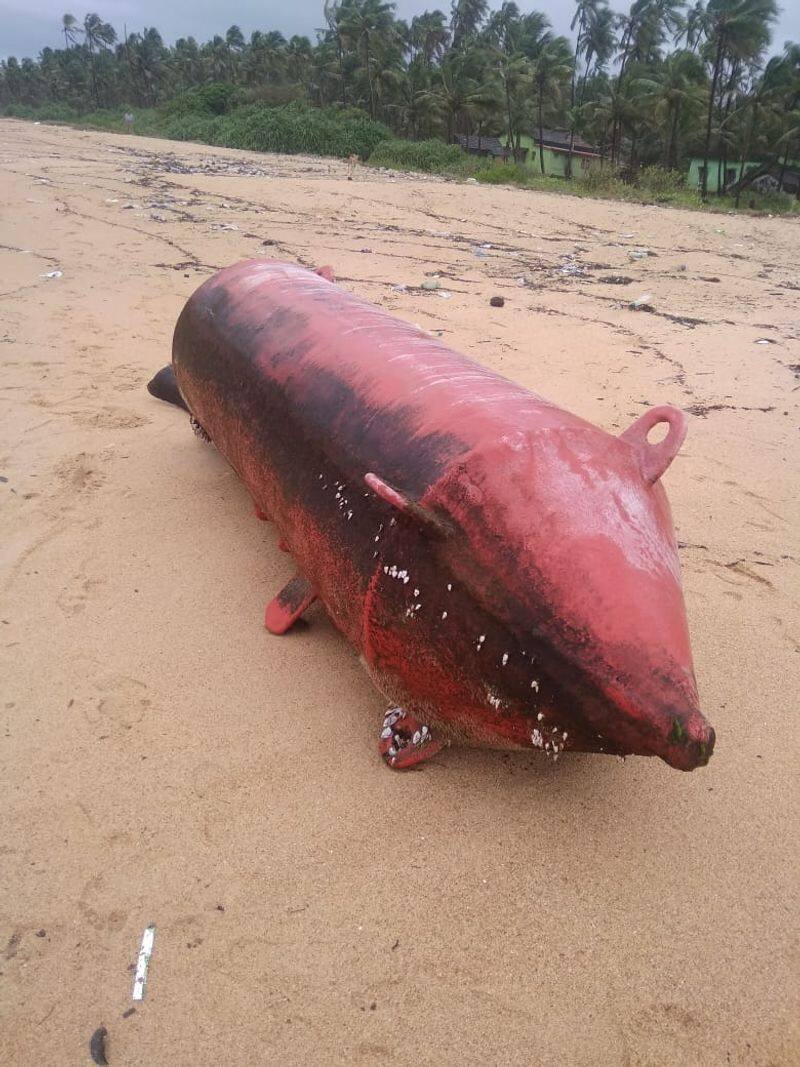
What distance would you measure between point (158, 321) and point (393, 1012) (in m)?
5.55

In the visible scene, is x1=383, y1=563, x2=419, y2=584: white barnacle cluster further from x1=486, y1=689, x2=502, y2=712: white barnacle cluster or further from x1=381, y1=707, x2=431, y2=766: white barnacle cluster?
x1=381, y1=707, x2=431, y2=766: white barnacle cluster

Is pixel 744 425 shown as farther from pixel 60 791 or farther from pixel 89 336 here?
pixel 89 336

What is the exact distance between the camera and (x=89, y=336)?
17.4 ft

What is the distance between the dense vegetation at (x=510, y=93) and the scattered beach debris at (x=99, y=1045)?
724 inches

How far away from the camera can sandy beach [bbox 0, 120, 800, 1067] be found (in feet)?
4.57

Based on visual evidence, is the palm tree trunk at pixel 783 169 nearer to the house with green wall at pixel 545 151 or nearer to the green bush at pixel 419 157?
the house with green wall at pixel 545 151

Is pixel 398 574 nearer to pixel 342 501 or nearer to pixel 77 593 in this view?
pixel 342 501

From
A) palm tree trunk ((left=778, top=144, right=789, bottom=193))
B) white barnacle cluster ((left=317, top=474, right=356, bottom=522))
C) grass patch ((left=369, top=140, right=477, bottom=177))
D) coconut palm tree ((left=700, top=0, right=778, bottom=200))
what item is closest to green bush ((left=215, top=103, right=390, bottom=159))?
grass patch ((left=369, top=140, right=477, bottom=177))

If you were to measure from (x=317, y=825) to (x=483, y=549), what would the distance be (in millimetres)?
876

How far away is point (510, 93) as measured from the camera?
95.3ft

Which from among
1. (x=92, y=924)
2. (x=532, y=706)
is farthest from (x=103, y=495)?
(x=532, y=706)

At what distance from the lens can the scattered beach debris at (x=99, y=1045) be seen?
133cm

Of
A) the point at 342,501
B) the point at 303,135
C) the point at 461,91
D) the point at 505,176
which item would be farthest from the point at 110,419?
the point at 461,91

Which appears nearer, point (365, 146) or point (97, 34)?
point (365, 146)
